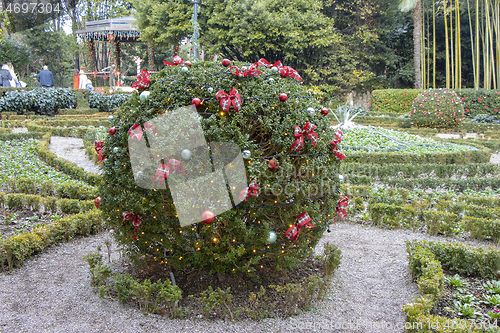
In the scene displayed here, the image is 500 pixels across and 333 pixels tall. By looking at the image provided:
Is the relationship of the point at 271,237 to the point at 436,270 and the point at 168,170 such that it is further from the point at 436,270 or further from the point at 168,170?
the point at 436,270

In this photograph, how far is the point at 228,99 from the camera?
8.66ft

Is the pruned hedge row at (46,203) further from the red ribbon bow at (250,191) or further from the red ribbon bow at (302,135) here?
the red ribbon bow at (302,135)

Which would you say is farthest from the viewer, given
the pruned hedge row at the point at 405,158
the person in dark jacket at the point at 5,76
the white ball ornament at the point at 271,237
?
the person in dark jacket at the point at 5,76

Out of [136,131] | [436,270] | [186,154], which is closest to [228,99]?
[186,154]

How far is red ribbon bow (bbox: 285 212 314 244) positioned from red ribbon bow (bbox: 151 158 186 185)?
35.0 inches

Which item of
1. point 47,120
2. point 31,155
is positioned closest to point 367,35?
point 47,120

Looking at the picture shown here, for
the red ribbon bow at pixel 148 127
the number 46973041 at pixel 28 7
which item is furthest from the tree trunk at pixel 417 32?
the red ribbon bow at pixel 148 127

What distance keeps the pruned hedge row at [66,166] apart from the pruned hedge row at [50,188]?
247mm

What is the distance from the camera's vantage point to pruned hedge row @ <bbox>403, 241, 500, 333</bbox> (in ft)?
7.84

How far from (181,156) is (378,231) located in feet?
10.6

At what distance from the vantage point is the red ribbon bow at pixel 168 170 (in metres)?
2.58

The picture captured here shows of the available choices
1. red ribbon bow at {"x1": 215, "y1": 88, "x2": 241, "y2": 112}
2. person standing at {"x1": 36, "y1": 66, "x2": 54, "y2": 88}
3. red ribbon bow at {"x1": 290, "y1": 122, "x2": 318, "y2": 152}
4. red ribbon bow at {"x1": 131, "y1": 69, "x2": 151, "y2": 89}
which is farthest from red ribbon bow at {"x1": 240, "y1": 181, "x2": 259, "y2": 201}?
person standing at {"x1": 36, "y1": 66, "x2": 54, "y2": 88}

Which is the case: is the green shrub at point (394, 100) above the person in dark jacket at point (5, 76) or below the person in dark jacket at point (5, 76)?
below

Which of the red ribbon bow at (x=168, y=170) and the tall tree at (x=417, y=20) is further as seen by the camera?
the tall tree at (x=417, y=20)
